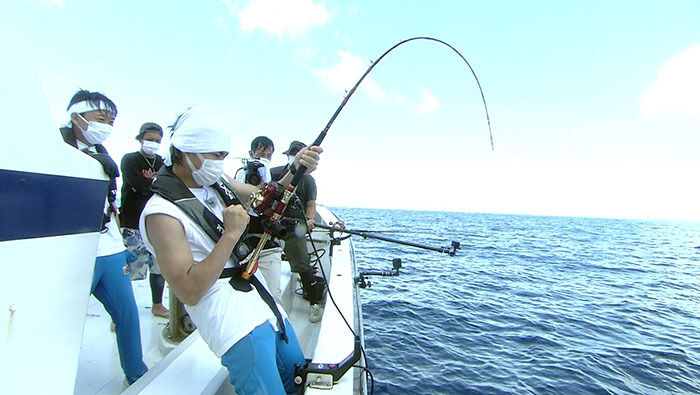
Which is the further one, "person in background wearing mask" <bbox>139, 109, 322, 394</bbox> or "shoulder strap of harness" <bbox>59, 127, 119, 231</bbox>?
"shoulder strap of harness" <bbox>59, 127, 119, 231</bbox>

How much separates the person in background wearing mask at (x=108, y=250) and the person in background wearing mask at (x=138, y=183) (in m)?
0.58

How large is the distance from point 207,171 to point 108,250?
1.09 metres

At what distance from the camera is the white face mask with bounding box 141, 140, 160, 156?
299 cm

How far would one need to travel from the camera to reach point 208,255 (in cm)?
150

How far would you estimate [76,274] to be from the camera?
127cm

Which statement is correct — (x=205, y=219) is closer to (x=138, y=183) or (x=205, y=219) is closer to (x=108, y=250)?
(x=108, y=250)

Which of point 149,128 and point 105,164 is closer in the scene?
point 105,164

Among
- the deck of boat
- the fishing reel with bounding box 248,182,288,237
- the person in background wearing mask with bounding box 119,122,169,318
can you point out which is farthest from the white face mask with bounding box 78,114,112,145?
the deck of boat

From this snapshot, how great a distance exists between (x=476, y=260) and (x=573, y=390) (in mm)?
10920

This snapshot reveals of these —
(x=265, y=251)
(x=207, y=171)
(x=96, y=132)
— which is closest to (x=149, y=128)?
(x=96, y=132)

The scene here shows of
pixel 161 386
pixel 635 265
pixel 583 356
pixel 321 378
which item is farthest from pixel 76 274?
pixel 635 265

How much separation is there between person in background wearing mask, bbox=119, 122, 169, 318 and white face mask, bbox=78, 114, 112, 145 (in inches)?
27.5

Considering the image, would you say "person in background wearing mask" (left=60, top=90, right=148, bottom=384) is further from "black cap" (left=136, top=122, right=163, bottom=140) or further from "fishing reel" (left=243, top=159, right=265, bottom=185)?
"fishing reel" (left=243, top=159, right=265, bottom=185)

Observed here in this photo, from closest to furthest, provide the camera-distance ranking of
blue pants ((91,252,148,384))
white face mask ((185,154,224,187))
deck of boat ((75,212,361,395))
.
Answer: white face mask ((185,154,224,187)) → deck of boat ((75,212,361,395)) → blue pants ((91,252,148,384))
